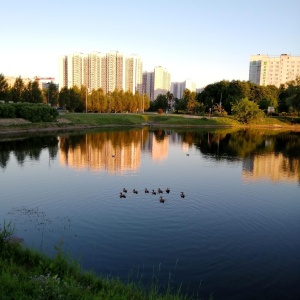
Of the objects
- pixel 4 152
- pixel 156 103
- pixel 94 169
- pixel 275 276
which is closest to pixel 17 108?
pixel 4 152

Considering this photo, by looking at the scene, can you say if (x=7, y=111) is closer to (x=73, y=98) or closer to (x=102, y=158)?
(x=102, y=158)

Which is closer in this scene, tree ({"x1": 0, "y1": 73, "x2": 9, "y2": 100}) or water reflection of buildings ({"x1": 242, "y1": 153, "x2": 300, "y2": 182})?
water reflection of buildings ({"x1": 242, "y1": 153, "x2": 300, "y2": 182})

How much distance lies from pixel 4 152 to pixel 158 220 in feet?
78.6

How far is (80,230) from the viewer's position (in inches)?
541

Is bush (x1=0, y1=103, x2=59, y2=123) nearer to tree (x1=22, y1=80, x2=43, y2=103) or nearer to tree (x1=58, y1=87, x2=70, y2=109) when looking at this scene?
tree (x1=22, y1=80, x2=43, y2=103)

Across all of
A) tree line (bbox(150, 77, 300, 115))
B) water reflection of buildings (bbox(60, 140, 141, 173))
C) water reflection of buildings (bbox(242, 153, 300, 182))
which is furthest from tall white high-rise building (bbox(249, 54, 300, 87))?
water reflection of buildings (bbox(60, 140, 141, 173))

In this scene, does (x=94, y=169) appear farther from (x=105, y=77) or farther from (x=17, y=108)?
(x=105, y=77)

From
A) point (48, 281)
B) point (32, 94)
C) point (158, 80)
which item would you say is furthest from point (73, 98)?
point (158, 80)

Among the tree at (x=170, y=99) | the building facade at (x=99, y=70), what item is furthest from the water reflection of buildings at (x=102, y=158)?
the building facade at (x=99, y=70)

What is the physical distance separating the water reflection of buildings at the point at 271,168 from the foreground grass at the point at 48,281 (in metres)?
18.1

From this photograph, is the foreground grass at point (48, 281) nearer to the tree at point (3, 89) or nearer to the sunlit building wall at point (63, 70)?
the tree at point (3, 89)

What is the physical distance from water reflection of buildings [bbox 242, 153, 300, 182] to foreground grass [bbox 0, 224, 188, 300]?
18.1m

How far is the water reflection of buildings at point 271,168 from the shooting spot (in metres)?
25.4

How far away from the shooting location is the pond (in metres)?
10.6
